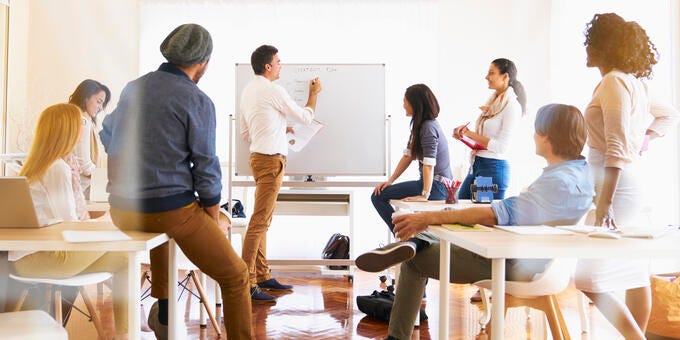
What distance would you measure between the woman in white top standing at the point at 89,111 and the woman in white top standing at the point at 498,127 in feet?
3.98

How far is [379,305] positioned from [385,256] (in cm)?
102

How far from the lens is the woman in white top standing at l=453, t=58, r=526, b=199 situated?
2058 millimetres

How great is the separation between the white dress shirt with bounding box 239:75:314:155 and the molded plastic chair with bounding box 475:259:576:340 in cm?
159

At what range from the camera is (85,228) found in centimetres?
126

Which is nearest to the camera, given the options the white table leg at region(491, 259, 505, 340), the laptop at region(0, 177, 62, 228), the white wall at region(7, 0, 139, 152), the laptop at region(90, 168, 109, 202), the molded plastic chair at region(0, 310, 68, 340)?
the molded plastic chair at region(0, 310, 68, 340)

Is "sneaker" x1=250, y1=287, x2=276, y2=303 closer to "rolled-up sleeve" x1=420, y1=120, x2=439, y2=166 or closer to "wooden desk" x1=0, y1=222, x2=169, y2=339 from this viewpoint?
"rolled-up sleeve" x1=420, y1=120, x2=439, y2=166

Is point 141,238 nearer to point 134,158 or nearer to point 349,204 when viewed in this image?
point 134,158

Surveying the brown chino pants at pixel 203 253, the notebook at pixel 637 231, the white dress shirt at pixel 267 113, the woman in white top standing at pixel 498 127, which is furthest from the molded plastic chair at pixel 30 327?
the white dress shirt at pixel 267 113

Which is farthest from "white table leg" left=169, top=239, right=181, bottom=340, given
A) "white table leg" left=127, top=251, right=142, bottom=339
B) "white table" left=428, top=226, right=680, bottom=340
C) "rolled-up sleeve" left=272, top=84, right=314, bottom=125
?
"rolled-up sleeve" left=272, top=84, right=314, bottom=125

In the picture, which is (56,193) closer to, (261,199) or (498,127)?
(261,199)

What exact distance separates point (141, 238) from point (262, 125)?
5.20 feet

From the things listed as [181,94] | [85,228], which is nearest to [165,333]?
[85,228]

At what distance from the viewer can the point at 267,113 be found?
264cm

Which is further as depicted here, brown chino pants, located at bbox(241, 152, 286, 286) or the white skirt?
brown chino pants, located at bbox(241, 152, 286, 286)
